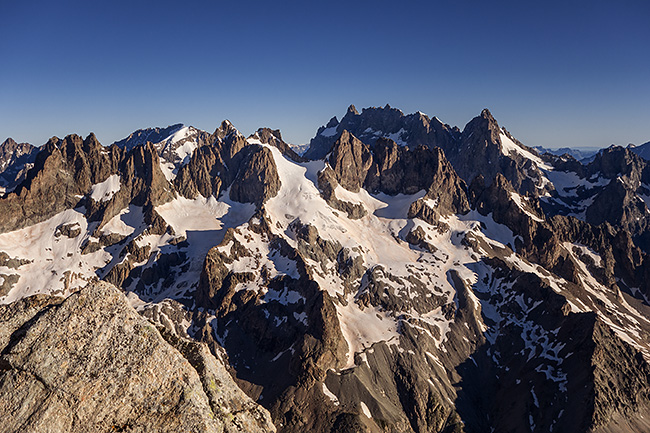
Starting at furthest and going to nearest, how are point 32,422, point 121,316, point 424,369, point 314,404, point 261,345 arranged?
point 261,345 → point 424,369 → point 314,404 → point 121,316 → point 32,422

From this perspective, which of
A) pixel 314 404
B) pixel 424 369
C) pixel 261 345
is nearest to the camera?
pixel 314 404

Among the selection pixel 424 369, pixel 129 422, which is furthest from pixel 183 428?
pixel 424 369

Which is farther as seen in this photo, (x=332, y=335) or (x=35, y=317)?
(x=332, y=335)

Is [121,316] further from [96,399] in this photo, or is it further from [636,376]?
[636,376]

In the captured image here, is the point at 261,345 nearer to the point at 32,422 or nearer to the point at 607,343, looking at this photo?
the point at 607,343

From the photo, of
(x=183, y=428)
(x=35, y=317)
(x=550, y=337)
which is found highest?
(x=35, y=317)

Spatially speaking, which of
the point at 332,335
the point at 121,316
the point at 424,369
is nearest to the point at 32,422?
the point at 121,316

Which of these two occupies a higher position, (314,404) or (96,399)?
(96,399)
